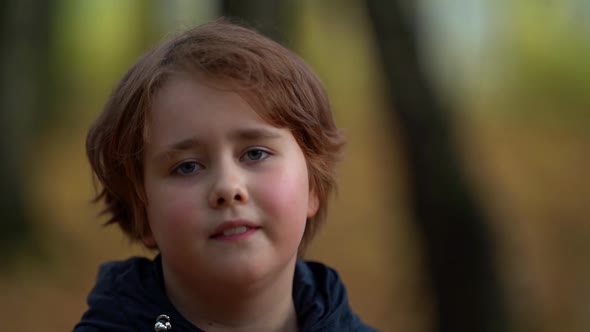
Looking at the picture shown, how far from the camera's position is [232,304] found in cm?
179

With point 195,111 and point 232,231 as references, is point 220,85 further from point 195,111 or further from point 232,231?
point 232,231

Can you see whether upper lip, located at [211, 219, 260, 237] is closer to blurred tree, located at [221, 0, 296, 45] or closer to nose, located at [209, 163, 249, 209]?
Answer: nose, located at [209, 163, 249, 209]

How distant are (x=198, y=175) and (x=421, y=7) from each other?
215 cm

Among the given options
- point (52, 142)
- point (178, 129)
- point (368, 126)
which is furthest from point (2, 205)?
Result: point (178, 129)

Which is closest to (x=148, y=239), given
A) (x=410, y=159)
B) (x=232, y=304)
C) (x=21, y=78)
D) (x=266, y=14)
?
(x=232, y=304)

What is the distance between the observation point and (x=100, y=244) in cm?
356

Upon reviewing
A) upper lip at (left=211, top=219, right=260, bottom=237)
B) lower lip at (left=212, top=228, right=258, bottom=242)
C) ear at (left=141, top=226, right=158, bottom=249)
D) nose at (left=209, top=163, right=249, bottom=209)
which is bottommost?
ear at (left=141, top=226, right=158, bottom=249)

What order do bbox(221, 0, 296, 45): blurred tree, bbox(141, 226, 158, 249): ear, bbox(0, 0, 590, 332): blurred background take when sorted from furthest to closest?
bbox(0, 0, 590, 332): blurred background
bbox(221, 0, 296, 45): blurred tree
bbox(141, 226, 158, 249): ear

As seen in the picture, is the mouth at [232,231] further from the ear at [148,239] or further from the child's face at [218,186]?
the ear at [148,239]

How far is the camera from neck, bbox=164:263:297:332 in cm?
177

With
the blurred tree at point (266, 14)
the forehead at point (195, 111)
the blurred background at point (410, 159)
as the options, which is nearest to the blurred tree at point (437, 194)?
the blurred background at point (410, 159)

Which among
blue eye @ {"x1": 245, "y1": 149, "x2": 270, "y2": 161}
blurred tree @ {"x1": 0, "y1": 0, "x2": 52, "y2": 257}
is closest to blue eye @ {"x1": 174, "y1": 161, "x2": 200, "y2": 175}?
blue eye @ {"x1": 245, "y1": 149, "x2": 270, "y2": 161}

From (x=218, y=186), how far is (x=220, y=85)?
24 centimetres

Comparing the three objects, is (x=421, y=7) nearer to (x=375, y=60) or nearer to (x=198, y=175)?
(x=375, y=60)
